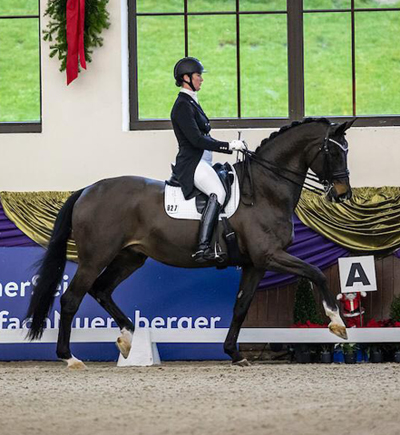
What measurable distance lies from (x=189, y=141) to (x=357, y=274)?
6.06 feet

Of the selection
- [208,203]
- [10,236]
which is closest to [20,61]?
[10,236]

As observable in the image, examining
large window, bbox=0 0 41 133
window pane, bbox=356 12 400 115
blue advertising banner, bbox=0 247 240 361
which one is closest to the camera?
blue advertising banner, bbox=0 247 240 361

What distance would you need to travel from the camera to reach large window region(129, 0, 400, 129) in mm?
9516

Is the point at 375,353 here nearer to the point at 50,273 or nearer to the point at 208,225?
the point at 208,225

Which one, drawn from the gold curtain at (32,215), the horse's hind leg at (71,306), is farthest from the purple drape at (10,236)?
the horse's hind leg at (71,306)

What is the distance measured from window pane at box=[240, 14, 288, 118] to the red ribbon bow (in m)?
1.49

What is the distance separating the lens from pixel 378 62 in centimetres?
959

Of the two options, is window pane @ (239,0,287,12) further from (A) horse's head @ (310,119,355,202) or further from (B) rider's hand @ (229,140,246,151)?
(B) rider's hand @ (229,140,246,151)

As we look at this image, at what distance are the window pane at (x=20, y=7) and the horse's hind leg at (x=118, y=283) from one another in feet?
9.04

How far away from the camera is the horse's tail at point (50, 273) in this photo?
791 centimetres

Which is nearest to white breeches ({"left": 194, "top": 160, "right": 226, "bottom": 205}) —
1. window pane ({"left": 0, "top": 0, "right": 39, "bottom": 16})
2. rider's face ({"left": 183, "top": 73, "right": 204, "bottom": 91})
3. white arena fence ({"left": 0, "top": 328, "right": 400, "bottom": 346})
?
rider's face ({"left": 183, "top": 73, "right": 204, "bottom": 91})

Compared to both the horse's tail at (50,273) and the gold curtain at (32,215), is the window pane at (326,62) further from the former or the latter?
the horse's tail at (50,273)

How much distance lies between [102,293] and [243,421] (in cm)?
304

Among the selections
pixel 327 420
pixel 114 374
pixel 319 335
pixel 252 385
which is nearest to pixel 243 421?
pixel 327 420
